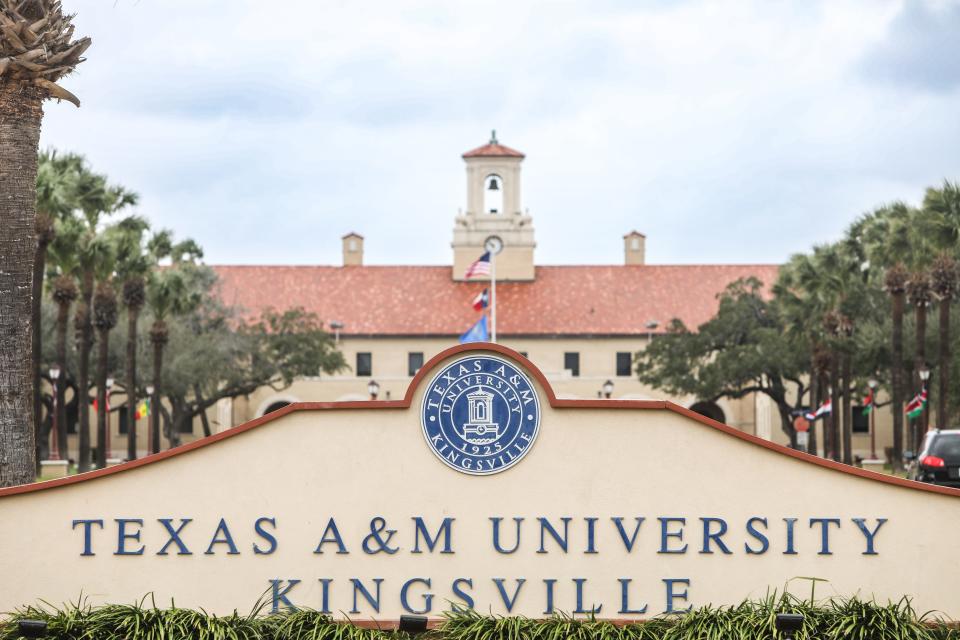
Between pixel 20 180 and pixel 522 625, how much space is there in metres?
6.78

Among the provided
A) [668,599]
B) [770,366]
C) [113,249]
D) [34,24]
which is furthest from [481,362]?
[770,366]

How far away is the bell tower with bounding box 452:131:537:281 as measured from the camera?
241ft

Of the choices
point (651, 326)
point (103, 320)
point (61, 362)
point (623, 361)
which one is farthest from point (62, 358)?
point (623, 361)

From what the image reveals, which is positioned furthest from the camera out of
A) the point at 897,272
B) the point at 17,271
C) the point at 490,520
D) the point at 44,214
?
the point at 897,272

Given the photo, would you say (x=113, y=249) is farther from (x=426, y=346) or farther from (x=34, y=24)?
(x=426, y=346)

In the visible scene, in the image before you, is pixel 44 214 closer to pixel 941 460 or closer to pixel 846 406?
pixel 941 460

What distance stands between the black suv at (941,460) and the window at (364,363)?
2055 inches

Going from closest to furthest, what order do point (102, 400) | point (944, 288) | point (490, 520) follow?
point (490, 520) < point (944, 288) < point (102, 400)

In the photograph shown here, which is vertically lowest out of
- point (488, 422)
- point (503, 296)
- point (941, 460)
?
point (941, 460)

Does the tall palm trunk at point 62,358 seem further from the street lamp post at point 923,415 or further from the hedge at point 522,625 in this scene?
the hedge at point 522,625

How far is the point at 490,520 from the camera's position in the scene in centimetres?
1116

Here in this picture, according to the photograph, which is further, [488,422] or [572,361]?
[572,361]

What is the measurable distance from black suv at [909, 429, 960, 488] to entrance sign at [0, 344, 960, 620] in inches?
352

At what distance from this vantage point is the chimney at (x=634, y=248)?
75812 mm
